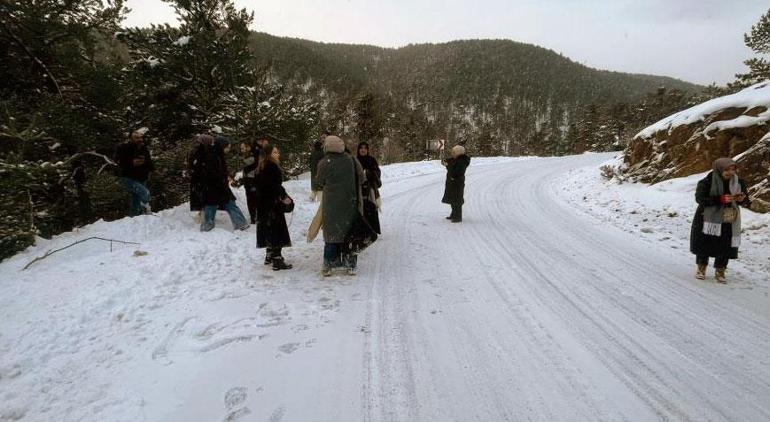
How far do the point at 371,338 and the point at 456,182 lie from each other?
6.34 m

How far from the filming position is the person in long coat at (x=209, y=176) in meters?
7.37

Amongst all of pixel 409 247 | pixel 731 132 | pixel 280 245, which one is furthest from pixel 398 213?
pixel 731 132

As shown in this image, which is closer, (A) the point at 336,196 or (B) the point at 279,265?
(A) the point at 336,196

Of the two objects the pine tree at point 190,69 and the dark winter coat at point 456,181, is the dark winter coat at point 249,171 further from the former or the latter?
the dark winter coat at point 456,181

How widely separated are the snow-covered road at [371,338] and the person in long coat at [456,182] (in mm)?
2893

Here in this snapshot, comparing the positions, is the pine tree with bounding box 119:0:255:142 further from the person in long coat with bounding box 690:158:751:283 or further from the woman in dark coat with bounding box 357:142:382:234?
the person in long coat with bounding box 690:158:751:283

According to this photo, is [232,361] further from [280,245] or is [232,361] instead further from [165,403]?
[280,245]

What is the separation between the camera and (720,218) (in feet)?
18.7

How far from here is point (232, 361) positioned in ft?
11.4

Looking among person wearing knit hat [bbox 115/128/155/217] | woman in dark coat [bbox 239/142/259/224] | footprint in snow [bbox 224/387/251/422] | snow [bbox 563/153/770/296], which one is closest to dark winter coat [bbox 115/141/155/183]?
person wearing knit hat [bbox 115/128/155/217]

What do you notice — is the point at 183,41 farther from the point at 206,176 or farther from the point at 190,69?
the point at 206,176

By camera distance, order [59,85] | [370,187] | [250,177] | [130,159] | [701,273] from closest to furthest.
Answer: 1. [701,273]
2. [370,187]
3. [130,159]
4. [250,177]
5. [59,85]

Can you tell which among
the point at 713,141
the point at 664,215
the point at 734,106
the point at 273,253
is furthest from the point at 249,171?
the point at 734,106

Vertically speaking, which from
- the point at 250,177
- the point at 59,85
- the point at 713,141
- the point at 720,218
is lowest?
the point at 720,218
